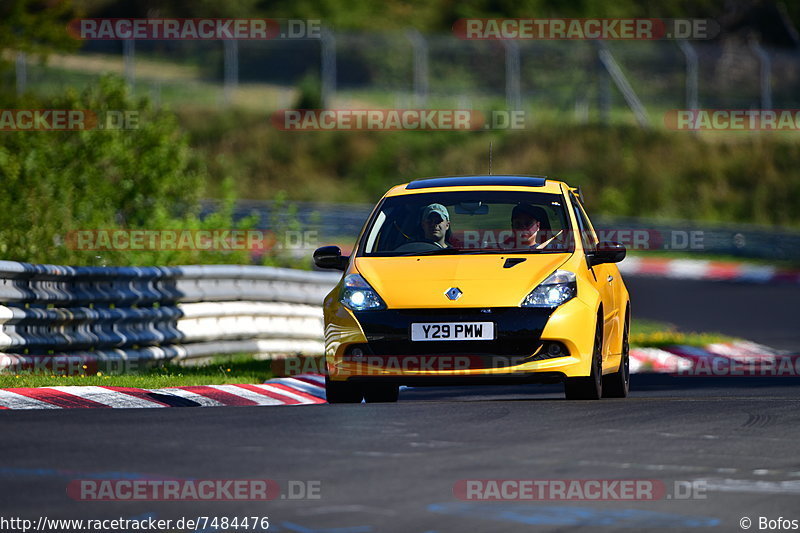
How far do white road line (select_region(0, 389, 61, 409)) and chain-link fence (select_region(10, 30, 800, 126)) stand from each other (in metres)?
34.2

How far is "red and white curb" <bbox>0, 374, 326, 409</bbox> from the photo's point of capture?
11102 millimetres

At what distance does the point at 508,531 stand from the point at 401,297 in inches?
194

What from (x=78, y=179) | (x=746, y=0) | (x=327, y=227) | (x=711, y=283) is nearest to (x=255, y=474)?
(x=78, y=179)

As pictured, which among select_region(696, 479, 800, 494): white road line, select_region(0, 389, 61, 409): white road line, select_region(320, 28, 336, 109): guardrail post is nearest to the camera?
select_region(696, 479, 800, 494): white road line

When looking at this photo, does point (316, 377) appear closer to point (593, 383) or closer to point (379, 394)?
point (379, 394)

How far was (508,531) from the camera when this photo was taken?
638cm

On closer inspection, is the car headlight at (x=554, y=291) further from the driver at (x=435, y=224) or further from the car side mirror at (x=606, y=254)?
the driver at (x=435, y=224)

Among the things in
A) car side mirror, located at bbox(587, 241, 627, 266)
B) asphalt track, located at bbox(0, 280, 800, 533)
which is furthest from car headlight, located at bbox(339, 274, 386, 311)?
car side mirror, located at bbox(587, 241, 627, 266)

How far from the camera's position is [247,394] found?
12.7 metres

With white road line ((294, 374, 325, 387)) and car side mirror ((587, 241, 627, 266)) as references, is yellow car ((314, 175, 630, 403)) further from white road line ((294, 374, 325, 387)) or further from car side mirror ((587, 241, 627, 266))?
white road line ((294, 374, 325, 387))

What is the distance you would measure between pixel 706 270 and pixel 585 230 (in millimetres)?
25254

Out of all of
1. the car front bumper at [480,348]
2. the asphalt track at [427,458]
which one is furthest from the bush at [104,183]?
the asphalt track at [427,458]

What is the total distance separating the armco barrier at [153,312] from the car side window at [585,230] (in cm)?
433

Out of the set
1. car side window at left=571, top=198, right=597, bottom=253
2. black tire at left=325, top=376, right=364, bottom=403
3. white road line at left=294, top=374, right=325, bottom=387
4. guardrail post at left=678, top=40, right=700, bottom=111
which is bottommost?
white road line at left=294, top=374, right=325, bottom=387
